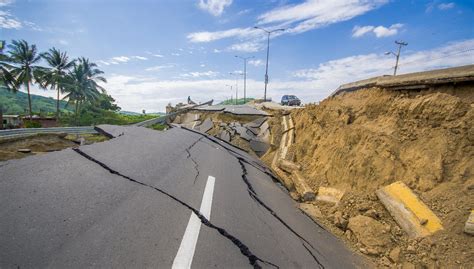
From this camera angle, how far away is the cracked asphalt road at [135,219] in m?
2.75

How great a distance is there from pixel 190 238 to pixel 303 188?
4.29m

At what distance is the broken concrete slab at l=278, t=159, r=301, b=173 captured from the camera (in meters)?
8.74

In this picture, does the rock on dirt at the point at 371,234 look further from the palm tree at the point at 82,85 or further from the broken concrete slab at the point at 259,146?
the palm tree at the point at 82,85

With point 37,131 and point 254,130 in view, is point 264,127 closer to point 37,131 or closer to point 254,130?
point 254,130

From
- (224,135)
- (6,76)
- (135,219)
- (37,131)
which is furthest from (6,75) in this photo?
(135,219)

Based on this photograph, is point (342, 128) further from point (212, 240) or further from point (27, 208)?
point (27, 208)

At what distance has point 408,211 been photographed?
4.41 meters

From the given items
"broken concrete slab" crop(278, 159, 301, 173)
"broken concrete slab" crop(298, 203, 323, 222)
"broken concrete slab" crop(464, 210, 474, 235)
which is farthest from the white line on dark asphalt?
"broken concrete slab" crop(278, 159, 301, 173)

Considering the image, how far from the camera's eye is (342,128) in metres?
8.02

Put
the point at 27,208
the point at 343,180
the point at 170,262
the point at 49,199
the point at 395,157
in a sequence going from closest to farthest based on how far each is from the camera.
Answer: the point at 170,262
the point at 27,208
the point at 49,199
the point at 395,157
the point at 343,180

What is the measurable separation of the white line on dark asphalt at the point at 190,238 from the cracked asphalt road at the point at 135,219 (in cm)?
6

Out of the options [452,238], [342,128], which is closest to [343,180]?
[342,128]

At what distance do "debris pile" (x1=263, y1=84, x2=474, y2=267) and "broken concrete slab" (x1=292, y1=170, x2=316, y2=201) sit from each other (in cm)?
19

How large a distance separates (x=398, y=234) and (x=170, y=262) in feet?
11.9
